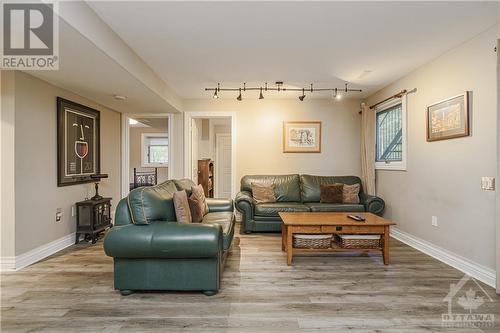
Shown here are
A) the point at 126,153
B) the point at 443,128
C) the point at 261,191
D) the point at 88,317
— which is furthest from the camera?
the point at 126,153

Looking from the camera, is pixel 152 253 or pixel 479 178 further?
pixel 479 178

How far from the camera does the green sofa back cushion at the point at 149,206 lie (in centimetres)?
236

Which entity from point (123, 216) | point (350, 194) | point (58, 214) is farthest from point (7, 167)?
point (350, 194)

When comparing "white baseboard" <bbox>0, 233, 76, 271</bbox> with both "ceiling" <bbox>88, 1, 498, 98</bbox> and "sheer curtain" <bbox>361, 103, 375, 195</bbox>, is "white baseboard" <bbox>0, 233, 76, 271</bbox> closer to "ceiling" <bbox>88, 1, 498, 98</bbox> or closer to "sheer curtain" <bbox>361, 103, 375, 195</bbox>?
"ceiling" <bbox>88, 1, 498, 98</bbox>

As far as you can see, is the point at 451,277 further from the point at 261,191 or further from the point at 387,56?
the point at 261,191

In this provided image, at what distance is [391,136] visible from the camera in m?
4.54

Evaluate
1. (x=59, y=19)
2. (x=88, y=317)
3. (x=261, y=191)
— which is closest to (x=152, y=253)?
(x=88, y=317)

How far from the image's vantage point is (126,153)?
207 inches

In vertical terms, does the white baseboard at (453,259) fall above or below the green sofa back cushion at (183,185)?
below

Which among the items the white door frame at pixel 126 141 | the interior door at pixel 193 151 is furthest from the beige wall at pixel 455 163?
the white door frame at pixel 126 141

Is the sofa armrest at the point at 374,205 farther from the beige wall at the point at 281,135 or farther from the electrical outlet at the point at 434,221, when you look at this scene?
the beige wall at the point at 281,135

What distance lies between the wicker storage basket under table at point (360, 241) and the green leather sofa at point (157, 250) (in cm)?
148

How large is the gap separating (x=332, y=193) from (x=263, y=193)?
3.88ft

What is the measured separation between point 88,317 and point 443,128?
13.0 feet
